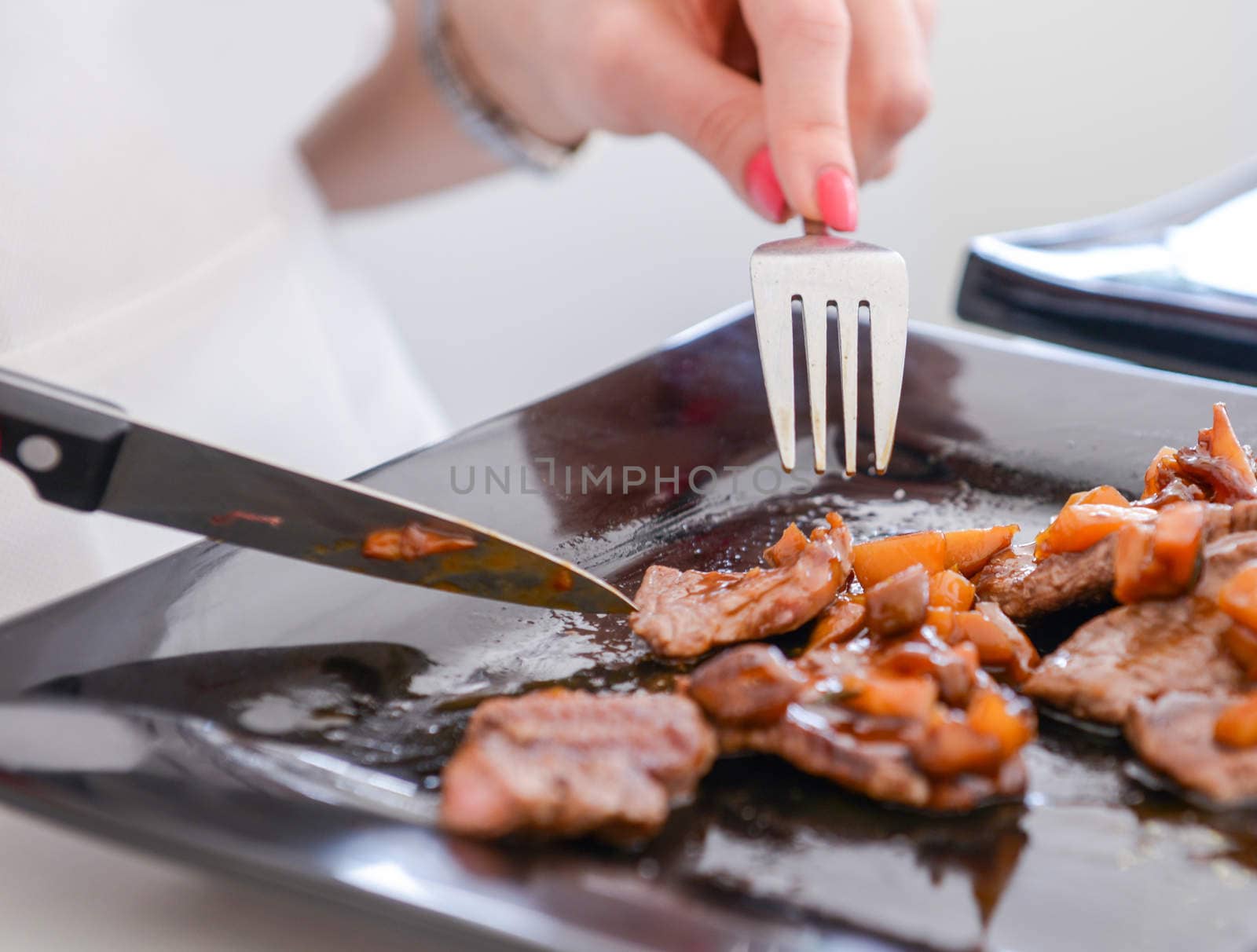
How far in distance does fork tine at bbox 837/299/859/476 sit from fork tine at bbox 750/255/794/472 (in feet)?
0.26

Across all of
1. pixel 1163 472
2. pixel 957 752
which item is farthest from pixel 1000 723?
pixel 1163 472

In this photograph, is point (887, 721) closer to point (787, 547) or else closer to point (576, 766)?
point (576, 766)

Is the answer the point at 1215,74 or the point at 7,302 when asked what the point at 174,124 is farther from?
the point at 1215,74

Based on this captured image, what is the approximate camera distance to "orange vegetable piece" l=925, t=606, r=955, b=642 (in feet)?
4.73

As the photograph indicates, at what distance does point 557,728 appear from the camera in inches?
47.6

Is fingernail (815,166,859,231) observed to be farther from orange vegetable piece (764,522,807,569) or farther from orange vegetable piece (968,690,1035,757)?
orange vegetable piece (968,690,1035,757)

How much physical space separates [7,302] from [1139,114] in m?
5.80

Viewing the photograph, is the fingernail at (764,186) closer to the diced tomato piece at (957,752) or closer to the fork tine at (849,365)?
the fork tine at (849,365)

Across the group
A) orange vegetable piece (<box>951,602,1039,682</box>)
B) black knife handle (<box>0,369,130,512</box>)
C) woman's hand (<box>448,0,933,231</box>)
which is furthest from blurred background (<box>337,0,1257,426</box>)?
orange vegetable piece (<box>951,602,1039,682</box>)

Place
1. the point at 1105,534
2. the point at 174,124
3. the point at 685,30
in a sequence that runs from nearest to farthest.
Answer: the point at 1105,534
the point at 685,30
the point at 174,124

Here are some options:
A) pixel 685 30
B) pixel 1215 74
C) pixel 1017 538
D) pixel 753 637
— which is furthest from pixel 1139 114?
pixel 753 637

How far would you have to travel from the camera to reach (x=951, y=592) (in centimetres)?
153

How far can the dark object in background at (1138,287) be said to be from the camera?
7.72 ft

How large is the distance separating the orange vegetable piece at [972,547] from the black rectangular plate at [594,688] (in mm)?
249
